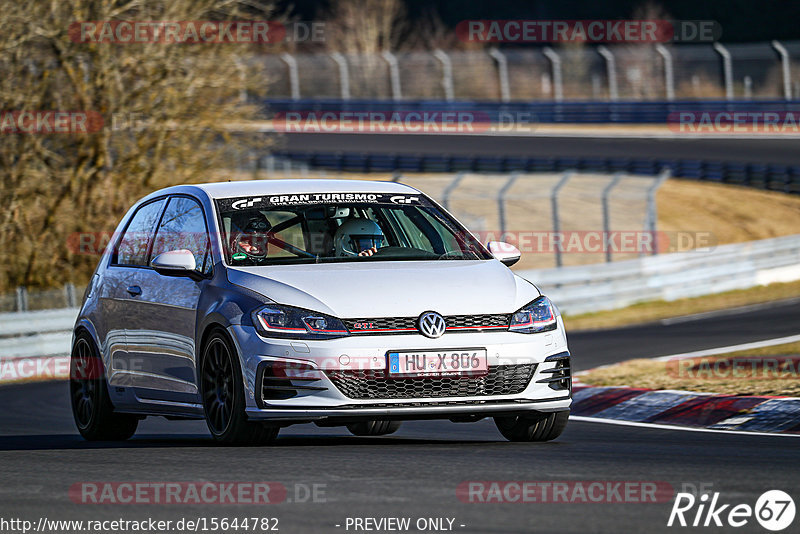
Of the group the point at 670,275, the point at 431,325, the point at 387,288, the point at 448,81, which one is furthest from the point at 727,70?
the point at 431,325

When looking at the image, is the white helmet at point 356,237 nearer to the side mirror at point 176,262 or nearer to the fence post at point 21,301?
the side mirror at point 176,262

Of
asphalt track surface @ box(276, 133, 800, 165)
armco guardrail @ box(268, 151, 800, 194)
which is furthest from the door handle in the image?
asphalt track surface @ box(276, 133, 800, 165)

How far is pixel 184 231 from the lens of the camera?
31.3ft

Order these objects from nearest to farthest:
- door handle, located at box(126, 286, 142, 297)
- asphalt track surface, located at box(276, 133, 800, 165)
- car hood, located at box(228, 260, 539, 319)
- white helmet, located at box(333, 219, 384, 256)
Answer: car hood, located at box(228, 260, 539, 319) → white helmet, located at box(333, 219, 384, 256) → door handle, located at box(126, 286, 142, 297) → asphalt track surface, located at box(276, 133, 800, 165)

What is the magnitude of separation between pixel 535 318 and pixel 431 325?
718 millimetres

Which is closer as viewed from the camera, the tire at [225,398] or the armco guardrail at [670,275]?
the tire at [225,398]

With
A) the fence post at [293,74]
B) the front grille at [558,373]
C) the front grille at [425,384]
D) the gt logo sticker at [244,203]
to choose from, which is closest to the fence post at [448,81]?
the fence post at [293,74]

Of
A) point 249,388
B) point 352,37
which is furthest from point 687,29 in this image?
point 249,388

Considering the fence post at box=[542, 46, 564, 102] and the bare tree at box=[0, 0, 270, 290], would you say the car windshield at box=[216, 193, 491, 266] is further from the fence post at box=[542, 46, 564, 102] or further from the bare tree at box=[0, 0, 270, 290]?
the fence post at box=[542, 46, 564, 102]

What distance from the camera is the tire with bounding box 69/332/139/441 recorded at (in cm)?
1005

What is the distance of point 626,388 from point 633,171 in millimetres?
27286

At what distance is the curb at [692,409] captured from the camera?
9.94 m

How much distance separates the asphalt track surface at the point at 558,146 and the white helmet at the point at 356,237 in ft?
104

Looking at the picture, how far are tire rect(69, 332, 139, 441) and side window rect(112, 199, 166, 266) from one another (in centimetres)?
63
